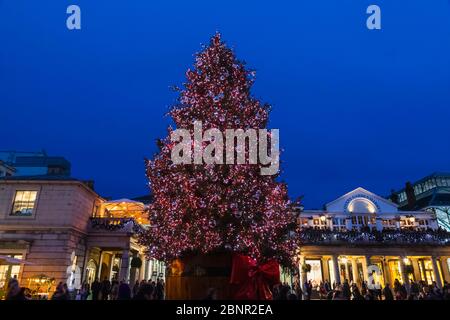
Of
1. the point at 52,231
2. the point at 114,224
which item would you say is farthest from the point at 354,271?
the point at 52,231

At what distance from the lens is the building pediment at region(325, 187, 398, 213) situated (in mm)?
32938

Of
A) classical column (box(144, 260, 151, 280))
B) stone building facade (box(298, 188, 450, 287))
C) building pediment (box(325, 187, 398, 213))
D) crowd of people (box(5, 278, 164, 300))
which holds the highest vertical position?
building pediment (box(325, 187, 398, 213))

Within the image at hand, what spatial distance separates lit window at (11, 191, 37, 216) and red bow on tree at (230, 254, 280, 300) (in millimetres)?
16742

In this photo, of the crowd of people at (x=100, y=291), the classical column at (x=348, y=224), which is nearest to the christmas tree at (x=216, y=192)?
the crowd of people at (x=100, y=291)

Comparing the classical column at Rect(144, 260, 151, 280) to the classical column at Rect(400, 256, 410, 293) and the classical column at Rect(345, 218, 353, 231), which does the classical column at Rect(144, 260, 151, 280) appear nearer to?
the classical column at Rect(345, 218, 353, 231)

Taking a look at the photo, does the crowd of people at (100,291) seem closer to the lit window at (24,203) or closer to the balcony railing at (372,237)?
the lit window at (24,203)

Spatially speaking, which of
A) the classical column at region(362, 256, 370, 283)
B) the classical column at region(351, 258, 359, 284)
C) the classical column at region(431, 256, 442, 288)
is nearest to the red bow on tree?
the classical column at region(362, 256, 370, 283)

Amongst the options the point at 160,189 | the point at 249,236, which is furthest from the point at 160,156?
the point at 249,236

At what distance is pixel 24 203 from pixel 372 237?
30.3 metres

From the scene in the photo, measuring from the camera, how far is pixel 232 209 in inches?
541

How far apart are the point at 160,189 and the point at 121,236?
1173 cm
